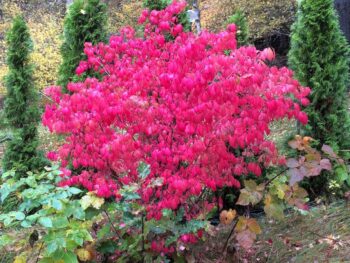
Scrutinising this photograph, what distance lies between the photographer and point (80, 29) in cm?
635

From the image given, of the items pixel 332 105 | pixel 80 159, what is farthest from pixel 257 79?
pixel 332 105

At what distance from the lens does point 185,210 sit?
3234 mm

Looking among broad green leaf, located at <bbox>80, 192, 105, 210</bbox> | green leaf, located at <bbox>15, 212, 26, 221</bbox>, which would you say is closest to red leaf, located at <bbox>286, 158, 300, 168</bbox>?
broad green leaf, located at <bbox>80, 192, 105, 210</bbox>

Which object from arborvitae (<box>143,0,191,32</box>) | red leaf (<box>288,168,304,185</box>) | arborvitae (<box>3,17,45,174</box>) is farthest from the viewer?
arborvitae (<box>143,0,191,32</box>)

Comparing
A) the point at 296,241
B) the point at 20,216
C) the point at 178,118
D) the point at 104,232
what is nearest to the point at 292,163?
the point at 178,118

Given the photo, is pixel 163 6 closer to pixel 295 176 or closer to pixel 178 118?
pixel 178 118

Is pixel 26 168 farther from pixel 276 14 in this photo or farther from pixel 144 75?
pixel 276 14

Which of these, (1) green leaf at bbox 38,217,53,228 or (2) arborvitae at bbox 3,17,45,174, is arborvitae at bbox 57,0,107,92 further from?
(1) green leaf at bbox 38,217,53,228

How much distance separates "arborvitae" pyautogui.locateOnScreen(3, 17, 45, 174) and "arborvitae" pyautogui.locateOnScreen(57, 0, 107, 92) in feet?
1.87

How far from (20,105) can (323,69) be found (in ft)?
13.8

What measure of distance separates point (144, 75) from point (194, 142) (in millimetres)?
616

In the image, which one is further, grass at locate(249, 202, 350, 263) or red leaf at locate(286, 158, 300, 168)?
grass at locate(249, 202, 350, 263)

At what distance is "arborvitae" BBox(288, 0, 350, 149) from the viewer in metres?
4.66

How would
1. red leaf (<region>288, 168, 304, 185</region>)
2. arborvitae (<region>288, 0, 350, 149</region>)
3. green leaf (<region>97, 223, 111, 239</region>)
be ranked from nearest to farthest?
red leaf (<region>288, 168, 304, 185</region>) → green leaf (<region>97, 223, 111, 239</region>) → arborvitae (<region>288, 0, 350, 149</region>)
